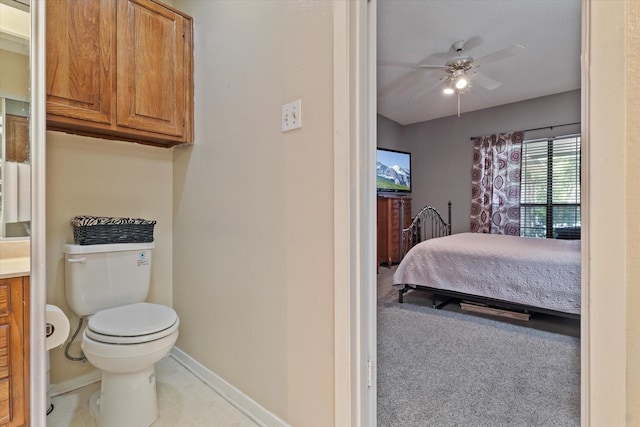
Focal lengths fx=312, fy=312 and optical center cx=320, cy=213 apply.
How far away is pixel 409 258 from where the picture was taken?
305cm

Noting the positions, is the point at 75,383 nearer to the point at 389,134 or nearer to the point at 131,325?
the point at 131,325

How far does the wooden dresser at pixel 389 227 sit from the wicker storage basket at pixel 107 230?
139 inches

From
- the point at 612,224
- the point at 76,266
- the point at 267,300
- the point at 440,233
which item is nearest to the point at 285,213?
the point at 267,300

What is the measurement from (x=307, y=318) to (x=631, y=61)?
3.73 ft

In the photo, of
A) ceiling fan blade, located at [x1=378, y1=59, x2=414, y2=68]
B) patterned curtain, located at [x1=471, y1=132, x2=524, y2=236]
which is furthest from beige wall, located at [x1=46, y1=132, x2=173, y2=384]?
patterned curtain, located at [x1=471, y1=132, x2=524, y2=236]

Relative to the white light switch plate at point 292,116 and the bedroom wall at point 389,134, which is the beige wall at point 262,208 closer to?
the white light switch plate at point 292,116

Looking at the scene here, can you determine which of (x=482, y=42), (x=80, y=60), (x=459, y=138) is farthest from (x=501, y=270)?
(x=459, y=138)

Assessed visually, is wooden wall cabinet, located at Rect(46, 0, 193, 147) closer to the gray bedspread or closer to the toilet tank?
the toilet tank

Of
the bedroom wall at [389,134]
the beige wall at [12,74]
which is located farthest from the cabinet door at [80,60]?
the bedroom wall at [389,134]

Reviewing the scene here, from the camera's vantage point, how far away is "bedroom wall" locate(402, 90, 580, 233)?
4342mm

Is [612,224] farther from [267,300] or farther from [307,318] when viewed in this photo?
[267,300]

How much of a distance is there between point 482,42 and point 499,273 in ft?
7.01

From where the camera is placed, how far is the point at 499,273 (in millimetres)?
2559

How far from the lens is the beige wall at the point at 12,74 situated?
114cm
